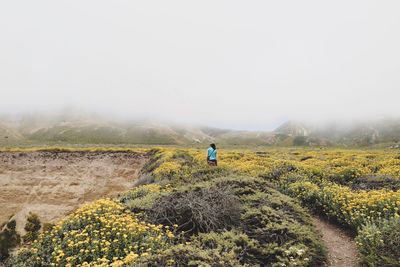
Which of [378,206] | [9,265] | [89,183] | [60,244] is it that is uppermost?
[378,206]

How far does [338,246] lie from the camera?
400 inches

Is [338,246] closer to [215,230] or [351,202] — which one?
[351,202]

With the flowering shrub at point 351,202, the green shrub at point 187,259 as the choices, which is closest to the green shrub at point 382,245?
the flowering shrub at point 351,202

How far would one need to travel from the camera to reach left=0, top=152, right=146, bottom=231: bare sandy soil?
27.5 metres

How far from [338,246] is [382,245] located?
2547 millimetres

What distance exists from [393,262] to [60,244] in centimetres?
806

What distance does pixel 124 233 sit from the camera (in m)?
7.95

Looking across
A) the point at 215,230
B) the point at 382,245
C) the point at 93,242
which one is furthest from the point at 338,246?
the point at 93,242

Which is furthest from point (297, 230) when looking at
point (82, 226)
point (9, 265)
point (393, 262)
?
point (9, 265)

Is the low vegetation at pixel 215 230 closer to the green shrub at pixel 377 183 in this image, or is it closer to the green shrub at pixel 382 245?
the green shrub at pixel 382 245

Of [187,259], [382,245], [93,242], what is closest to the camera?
[187,259]

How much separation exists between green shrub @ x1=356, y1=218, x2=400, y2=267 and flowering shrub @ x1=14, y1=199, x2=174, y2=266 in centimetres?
509

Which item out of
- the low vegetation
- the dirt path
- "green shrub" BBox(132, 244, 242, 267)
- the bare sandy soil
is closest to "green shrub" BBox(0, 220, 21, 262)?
the low vegetation

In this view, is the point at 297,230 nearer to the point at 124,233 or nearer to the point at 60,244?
the point at 124,233
